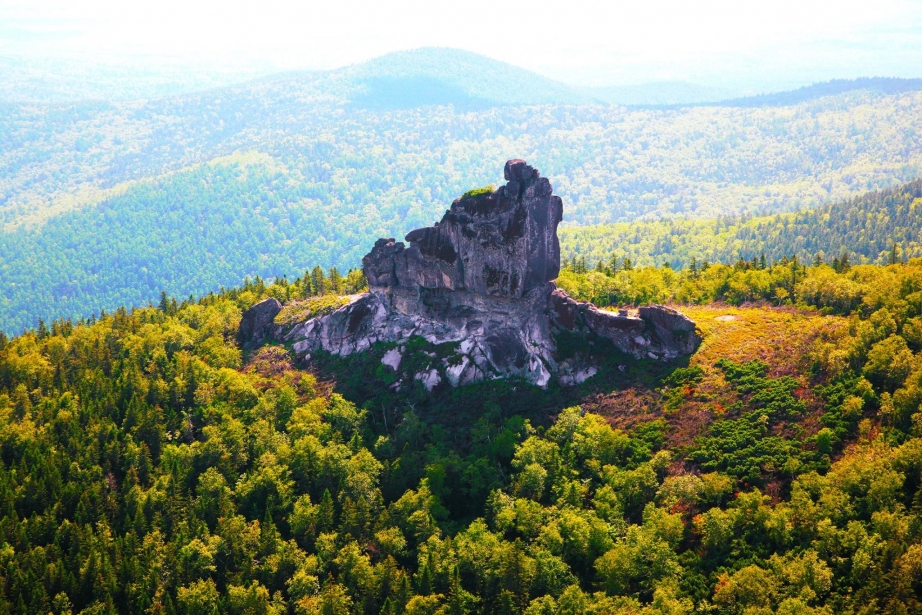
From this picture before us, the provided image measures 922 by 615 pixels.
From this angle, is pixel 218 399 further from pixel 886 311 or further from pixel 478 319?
pixel 886 311

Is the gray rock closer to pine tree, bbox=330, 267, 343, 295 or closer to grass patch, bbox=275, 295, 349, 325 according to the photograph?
grass patch, bbox=275, 295, 349, 325

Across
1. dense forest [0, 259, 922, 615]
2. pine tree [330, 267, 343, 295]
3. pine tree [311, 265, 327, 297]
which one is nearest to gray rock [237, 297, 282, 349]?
dense forest [0, 259, 922, 615]

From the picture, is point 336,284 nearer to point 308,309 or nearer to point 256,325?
point 308,309

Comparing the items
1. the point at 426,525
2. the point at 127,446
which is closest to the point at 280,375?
the point at 127,446

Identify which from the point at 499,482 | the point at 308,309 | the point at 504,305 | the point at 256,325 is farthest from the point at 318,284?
the point at 499,482

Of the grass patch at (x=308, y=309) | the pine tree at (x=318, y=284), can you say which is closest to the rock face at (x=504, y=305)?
the grass patch at (x=308, y=309)

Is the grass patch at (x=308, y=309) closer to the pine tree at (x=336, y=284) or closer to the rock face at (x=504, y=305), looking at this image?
the rock face at (x=504, y=305)
